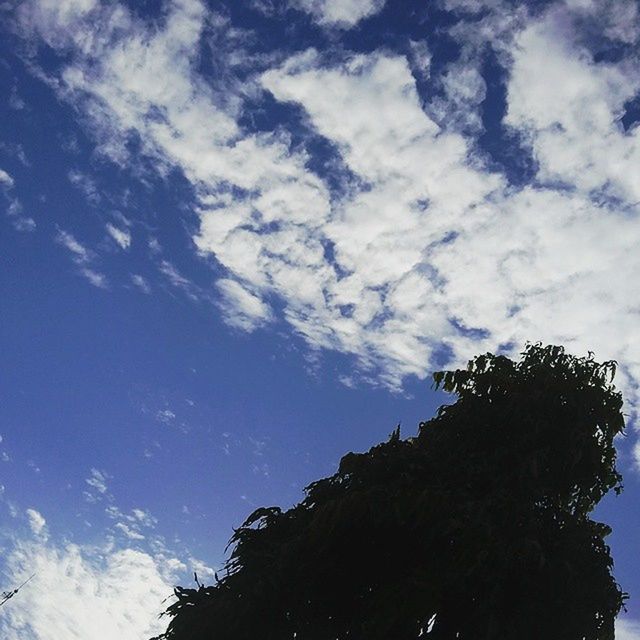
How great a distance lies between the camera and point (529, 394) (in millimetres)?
13250

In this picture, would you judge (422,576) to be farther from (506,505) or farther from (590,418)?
(590,418)

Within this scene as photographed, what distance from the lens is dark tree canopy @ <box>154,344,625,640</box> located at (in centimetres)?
1035

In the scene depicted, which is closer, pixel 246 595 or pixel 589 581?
pixel 589 581

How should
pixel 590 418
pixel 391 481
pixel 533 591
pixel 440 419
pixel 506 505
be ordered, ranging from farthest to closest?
pixel 440 419 → pixel 590 418 → pixel 391 481 → pixel 506 505 → pixel 533 591

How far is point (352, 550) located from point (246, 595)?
8.27ft

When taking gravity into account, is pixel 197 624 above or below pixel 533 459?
below

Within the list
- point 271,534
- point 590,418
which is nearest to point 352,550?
point 271,534

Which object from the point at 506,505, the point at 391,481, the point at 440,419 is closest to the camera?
the point at 506,505

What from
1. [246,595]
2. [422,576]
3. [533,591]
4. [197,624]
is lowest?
[197,624]

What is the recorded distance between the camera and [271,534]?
1338cm

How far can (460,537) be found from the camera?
35.3 feet

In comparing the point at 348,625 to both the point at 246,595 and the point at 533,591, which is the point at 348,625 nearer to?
the point at 246,595

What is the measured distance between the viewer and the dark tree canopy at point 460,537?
34.0 ft

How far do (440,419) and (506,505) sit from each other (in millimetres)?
3195
